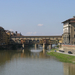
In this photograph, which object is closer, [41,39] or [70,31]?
[70,31]

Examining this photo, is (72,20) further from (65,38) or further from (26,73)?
(26,73)

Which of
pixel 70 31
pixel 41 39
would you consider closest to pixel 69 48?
pixel 70 31

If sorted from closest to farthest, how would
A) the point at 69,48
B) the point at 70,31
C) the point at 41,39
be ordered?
the point at 69,48 < the point at 70,31 < the point at 41,39

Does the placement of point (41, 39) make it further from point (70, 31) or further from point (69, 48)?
point (69, 48)

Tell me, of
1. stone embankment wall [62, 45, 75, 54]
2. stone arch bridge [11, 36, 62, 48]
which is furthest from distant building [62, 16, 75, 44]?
stone arch bridge [11, 36, 62, 48]

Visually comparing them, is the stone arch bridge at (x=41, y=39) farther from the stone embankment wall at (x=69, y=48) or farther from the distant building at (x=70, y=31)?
the stone embankment wall at (x=69, y=48)

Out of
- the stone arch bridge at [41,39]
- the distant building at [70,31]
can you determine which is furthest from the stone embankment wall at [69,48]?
the stone arch bridge at [41,39]

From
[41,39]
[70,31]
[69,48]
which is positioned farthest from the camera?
[41,39]

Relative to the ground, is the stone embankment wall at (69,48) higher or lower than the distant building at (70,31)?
lower

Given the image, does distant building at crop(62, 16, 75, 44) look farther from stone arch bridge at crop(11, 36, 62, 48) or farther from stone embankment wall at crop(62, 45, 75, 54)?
stone arch bridge at crop(11, 36, 62, 48)

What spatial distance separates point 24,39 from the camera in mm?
180500

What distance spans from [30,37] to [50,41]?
18.9 meters

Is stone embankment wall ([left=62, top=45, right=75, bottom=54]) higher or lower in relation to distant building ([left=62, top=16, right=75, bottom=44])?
lower

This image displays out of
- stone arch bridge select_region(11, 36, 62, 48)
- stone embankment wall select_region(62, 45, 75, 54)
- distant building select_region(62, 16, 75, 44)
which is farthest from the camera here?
stone arch bridge select_region(11, 36, 62, 48)
